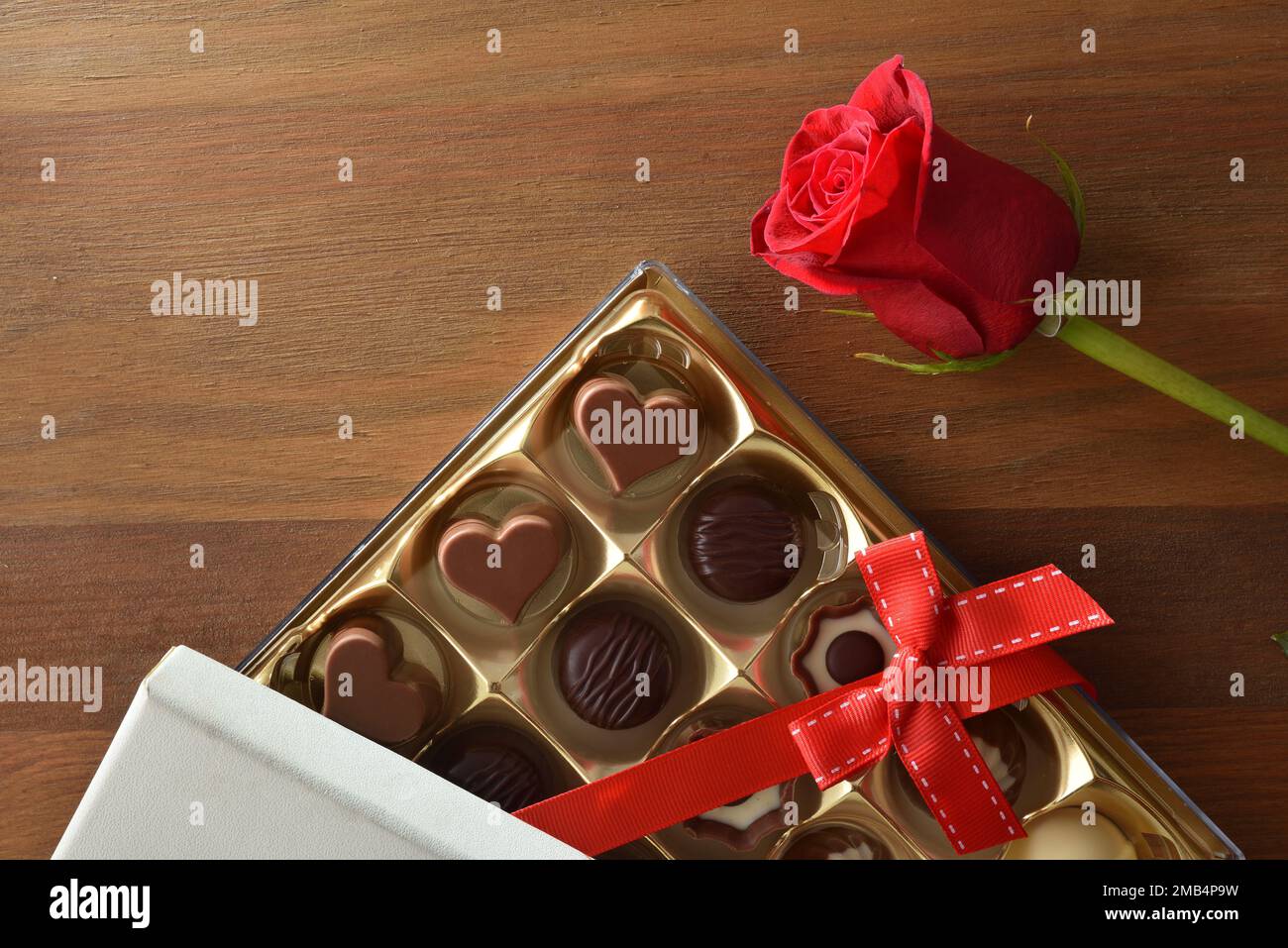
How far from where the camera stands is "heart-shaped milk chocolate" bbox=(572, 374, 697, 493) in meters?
0.70

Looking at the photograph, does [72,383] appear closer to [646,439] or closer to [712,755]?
[646,439]

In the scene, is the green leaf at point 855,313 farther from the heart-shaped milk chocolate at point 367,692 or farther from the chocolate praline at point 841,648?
the heart-shaped milk chocolate at point 367,692

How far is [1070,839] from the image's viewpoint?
27.3 inches

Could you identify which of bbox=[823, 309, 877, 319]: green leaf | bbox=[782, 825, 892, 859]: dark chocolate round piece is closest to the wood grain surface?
bbox=[823, 309, 877, 319]: green leaf

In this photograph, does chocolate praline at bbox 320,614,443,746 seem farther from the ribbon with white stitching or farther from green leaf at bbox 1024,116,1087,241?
green leaf at bbox 1024,116,1087,241

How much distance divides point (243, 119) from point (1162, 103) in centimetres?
76

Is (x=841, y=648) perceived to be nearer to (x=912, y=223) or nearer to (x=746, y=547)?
(x=746, y=547)

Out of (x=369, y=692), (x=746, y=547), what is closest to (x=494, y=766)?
(x=369, y=692)

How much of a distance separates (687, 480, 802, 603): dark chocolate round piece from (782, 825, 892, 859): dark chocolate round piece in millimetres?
184

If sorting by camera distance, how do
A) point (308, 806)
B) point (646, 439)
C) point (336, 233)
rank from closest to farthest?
point (308, 806), point (646, 439), point (336, 233)

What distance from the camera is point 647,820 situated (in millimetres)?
680

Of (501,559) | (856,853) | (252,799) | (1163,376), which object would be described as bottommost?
(856,853)

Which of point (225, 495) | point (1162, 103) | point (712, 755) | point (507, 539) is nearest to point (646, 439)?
point (507, 539)

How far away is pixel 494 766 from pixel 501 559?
0.50 ft
